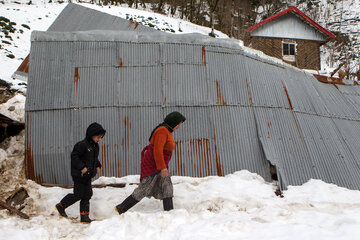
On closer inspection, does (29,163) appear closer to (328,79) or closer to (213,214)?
(213,214)

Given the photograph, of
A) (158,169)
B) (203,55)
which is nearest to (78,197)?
(158,169)

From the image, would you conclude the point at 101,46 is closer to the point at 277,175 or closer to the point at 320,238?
the point at 277,175

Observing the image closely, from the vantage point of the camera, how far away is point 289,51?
20844 millimetres

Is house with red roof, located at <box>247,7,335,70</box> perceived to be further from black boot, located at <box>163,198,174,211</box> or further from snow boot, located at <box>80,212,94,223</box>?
snow boot, located at <box>80,212,94,223</box>

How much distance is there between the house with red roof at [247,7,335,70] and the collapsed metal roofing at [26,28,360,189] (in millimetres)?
15876

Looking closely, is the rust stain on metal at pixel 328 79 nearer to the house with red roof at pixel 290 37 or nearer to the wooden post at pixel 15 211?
the wooden post at pixel 15 211

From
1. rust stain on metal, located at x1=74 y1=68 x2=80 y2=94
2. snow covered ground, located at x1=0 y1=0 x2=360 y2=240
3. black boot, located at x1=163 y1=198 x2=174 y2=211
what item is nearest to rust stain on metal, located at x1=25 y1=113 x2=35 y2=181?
snow covered ground, located at x1=0 y1=0 x2=360 y2=240

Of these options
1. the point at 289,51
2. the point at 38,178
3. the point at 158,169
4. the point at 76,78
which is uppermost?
the point at 289,51

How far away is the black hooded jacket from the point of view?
3652mm

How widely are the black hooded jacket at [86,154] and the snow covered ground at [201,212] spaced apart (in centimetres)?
70

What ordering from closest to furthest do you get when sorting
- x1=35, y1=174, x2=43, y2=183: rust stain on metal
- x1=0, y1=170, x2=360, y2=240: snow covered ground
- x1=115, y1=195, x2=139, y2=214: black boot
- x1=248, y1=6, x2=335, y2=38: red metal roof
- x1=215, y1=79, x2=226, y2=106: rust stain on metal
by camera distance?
x1=0, y1=170, x2=360, y2=240: snow covered ground, x1=115, y1=195, x2=139, y2=214: black boot, x1=35, y1=174, x2=43, y2=183: rust stain on metal, x1=215, y1=79, x2=226, y2=106: rust stain on metal, x1=248, y1=6, x2=335, y2=38: red metal roof

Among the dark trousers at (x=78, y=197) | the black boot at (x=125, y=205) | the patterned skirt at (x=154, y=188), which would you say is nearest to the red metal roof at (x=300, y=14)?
the patterned skirt at (x=154, y=188)

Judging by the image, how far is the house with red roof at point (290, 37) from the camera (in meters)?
20.6

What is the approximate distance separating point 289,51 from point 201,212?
20.4 meters
